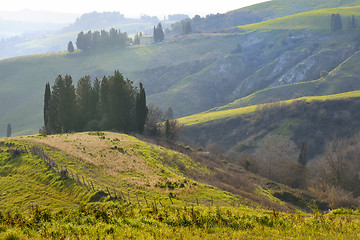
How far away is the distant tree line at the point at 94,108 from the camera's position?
85.6 meters

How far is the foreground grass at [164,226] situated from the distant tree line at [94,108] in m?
67.4

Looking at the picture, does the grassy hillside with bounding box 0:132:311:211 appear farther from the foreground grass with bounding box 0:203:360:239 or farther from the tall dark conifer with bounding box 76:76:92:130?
the tall dark conifer with bounding box 76:76:92:130

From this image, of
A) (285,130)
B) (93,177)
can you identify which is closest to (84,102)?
(93,177)

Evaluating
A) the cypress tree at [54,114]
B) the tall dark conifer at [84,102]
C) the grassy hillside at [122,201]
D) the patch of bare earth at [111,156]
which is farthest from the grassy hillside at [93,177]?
the cypress tree at [54,114]

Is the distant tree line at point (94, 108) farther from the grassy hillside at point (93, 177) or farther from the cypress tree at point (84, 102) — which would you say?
the grassy hillside at point (93, 177)

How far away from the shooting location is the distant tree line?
281 feet

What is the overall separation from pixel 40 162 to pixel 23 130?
528ft

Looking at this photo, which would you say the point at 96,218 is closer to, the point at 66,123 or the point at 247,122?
the point at 66,123

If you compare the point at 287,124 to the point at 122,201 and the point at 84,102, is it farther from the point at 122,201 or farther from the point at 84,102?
the point at 122,201

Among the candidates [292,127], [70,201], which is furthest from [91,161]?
[292,127]

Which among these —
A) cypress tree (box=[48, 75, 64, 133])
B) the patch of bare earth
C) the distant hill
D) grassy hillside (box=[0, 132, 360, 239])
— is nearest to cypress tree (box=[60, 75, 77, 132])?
cypress tree (box=[48, 75, 64, 133])

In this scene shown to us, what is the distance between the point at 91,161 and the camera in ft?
143

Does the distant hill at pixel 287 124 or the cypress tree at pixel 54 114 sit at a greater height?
the cypress tree at pixel 54 114

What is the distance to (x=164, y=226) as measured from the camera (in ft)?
58.4
